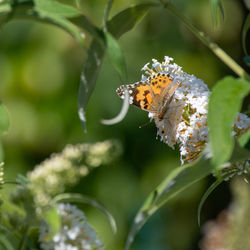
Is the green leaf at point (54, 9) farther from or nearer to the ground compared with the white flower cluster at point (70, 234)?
farther from the ground

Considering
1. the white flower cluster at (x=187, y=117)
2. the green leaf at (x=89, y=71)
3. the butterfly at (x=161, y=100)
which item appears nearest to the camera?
the green leaf at (x=89, y=71)

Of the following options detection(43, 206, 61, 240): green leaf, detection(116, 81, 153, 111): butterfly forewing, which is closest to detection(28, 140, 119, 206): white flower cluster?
detection(43, 206, 61, 240): green leaf

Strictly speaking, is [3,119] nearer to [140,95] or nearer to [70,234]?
[70,234]

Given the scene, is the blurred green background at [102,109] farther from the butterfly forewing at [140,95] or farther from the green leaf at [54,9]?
the green leaf at [54,9]

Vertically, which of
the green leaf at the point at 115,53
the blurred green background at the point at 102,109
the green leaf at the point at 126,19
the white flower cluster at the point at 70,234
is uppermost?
the blurred green background at the point at 102,109

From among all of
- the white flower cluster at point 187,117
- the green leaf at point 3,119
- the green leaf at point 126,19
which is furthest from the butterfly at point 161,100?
the green leaf at point 3,119

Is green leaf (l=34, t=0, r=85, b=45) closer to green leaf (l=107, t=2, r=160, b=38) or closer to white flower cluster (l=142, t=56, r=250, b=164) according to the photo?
green leaf (l=107, t=2, r=160, b=38)

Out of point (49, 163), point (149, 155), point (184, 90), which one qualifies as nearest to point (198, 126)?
point (184, 90)
